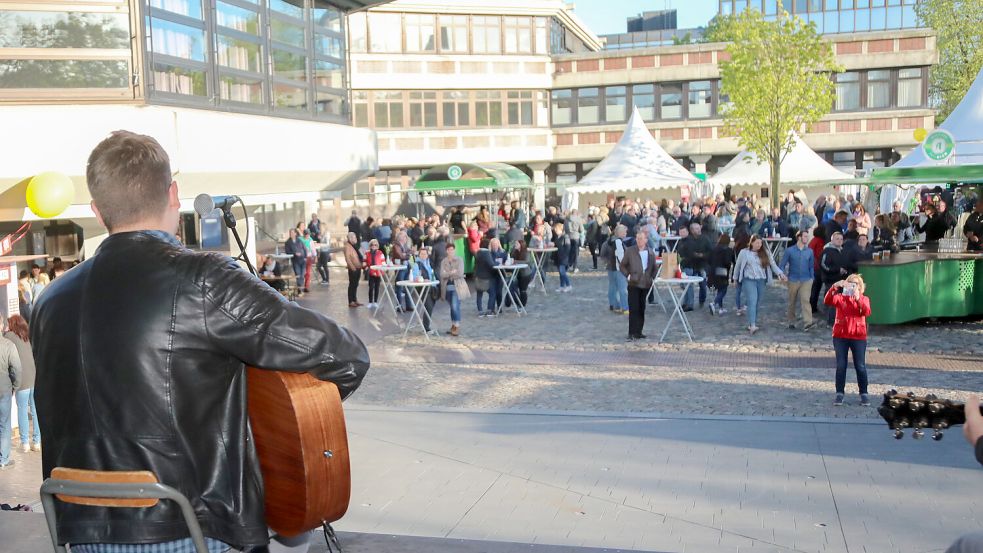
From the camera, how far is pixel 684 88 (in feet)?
159

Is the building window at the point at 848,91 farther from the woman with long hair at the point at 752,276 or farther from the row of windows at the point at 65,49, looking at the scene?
the row of windows at the point at 65,49

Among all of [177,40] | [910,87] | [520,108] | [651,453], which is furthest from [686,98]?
[651,453]

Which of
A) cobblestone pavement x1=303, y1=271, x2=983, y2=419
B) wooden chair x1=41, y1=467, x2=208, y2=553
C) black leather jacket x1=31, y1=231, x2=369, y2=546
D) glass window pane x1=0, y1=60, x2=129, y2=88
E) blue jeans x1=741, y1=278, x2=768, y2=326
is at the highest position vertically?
glass window pane x1=0, y1=60, x2=129, y2=88

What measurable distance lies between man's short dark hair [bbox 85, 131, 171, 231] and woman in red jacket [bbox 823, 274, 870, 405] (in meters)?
9.57

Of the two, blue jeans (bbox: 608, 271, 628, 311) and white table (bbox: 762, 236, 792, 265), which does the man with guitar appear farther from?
white table (bbox: 762, 236, 792, 265)

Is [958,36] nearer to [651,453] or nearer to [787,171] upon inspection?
[787,171]

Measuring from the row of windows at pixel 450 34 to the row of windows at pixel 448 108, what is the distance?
1994 millimetres

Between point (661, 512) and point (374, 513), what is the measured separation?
205 cm

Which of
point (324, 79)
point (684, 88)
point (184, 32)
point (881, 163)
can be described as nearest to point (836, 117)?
point (881, 163)

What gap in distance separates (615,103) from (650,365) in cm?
3728

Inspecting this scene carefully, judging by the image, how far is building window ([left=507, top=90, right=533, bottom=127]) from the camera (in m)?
49.8

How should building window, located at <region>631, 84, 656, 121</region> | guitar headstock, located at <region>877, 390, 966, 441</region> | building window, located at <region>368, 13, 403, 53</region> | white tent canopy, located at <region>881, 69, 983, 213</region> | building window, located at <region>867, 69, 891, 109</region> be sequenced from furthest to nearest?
1. building window, located at <region>631, 84, 656, 121</region>
2. building window, located at <region>368, 13, 403, 53</region>
3. building window, located at <region>867, 69, 891, 109</region>
4. white tent canopy, located at <region>881, 69, 983, 213</region>
5. guitar headstock, located at <region>877, 390, 966, 441</region>

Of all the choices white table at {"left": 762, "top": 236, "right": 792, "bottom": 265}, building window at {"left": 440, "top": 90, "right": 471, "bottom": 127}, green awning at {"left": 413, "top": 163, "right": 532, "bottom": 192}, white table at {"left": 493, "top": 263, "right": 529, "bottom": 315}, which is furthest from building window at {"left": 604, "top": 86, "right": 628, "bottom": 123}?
white table at {"left": 493, "top": 263, "right": 529, "bottom": 315}

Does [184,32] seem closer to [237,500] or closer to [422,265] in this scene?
[422,265]
